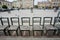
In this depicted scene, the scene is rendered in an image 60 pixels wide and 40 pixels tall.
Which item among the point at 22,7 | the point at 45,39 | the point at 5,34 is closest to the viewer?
the point at 45,39

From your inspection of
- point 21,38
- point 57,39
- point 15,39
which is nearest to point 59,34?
point 57,39

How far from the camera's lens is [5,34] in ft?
7.45

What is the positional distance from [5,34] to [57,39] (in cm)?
129

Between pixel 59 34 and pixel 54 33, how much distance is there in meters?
0.13

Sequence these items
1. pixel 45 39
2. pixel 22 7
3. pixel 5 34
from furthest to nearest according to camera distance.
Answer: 1. pixel 22 7
2. pixel 5 34
3. pixel 45 39

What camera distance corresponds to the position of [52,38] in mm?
2055

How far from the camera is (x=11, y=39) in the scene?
2012 mm

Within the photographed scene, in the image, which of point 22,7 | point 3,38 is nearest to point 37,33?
point 3,38

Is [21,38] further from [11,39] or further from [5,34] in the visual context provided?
[5,34]

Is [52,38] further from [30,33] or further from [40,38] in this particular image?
[30,33]

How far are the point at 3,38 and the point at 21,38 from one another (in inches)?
16.7

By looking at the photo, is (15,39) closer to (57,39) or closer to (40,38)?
(40,38)

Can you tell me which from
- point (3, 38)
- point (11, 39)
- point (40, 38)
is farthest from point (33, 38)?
point (3, 38)

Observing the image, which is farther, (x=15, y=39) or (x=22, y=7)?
(x=22, y=7)
